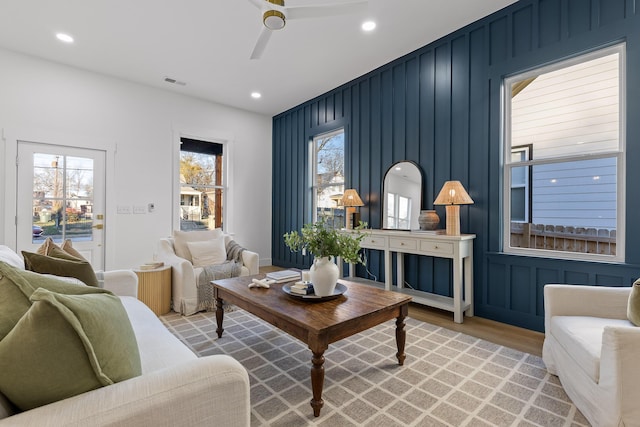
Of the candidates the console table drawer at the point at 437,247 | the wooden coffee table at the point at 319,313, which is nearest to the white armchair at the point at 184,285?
the wooden coffee table at the point at 319,313

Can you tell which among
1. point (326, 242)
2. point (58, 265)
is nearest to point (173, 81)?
point (58, 265)

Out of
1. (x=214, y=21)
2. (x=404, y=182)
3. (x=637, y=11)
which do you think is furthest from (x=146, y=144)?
(x=637, y=11)

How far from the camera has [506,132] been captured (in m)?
3.01

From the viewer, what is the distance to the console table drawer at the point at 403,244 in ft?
10.7

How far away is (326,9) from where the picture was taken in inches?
85.3

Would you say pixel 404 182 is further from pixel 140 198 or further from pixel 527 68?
pixel 140 198

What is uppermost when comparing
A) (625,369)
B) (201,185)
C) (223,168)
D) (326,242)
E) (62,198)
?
(223,168)

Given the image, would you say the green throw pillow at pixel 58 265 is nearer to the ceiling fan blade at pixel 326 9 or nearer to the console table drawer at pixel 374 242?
the ceiling fan blade at pixel 326 9

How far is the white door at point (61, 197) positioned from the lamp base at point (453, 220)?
4417mm

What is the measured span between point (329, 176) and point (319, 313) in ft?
11.1

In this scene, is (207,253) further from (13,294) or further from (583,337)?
(583,337)

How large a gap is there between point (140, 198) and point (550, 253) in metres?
5.03

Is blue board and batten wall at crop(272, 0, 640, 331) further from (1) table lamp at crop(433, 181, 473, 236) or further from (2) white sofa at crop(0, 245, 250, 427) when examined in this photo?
(2) white sofa at crop(0, 245, 250, 427)

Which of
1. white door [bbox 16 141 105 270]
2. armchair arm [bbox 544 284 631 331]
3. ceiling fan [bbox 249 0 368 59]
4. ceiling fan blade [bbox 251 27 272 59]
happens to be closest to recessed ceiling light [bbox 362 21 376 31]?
ceiling fan [bbox 249 0 368 59]
